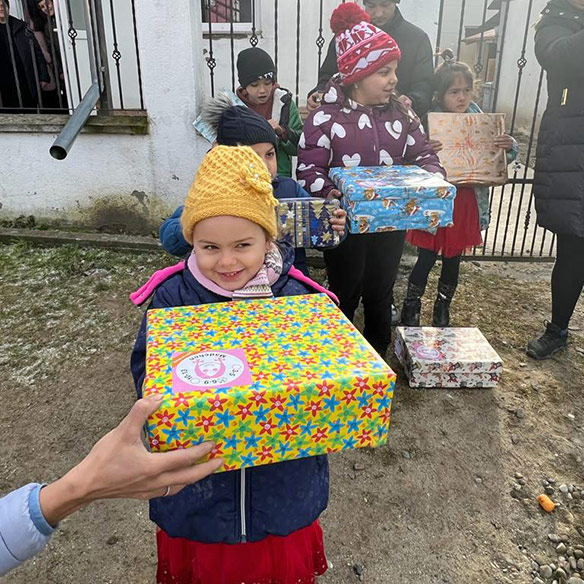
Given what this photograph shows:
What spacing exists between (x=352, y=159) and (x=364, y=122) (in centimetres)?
20

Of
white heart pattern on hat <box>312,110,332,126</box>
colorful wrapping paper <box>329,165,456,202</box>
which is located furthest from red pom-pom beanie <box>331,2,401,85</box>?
colorful wrapping paper <box>329,165,456,202</box>

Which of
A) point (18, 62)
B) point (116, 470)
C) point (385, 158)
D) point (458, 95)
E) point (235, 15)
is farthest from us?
point (235, 15)

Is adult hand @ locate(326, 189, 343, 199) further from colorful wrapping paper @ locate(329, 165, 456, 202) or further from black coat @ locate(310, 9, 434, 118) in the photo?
black coat @ locate(310, 9, 434, 118)

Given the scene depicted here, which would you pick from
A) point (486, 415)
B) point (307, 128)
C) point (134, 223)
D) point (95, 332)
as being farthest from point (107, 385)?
point (134, 223)

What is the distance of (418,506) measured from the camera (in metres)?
2.38

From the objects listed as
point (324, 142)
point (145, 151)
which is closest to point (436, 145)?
point (324, 142)

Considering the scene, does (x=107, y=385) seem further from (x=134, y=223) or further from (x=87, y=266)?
(x=134, y=223)

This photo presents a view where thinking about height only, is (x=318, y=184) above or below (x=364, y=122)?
below

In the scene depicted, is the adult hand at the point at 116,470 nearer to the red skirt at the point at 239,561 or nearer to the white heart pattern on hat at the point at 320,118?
the red skirt at the point at 239,561

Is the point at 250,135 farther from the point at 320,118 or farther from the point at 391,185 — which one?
the point at 391,185

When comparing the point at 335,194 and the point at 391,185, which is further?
the point at 335,194

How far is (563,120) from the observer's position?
3.16 meters

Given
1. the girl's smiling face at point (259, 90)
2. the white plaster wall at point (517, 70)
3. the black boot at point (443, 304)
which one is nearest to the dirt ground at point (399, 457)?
the black boot at point (443, 304)

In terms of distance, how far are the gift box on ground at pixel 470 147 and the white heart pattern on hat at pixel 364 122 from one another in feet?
2.83
